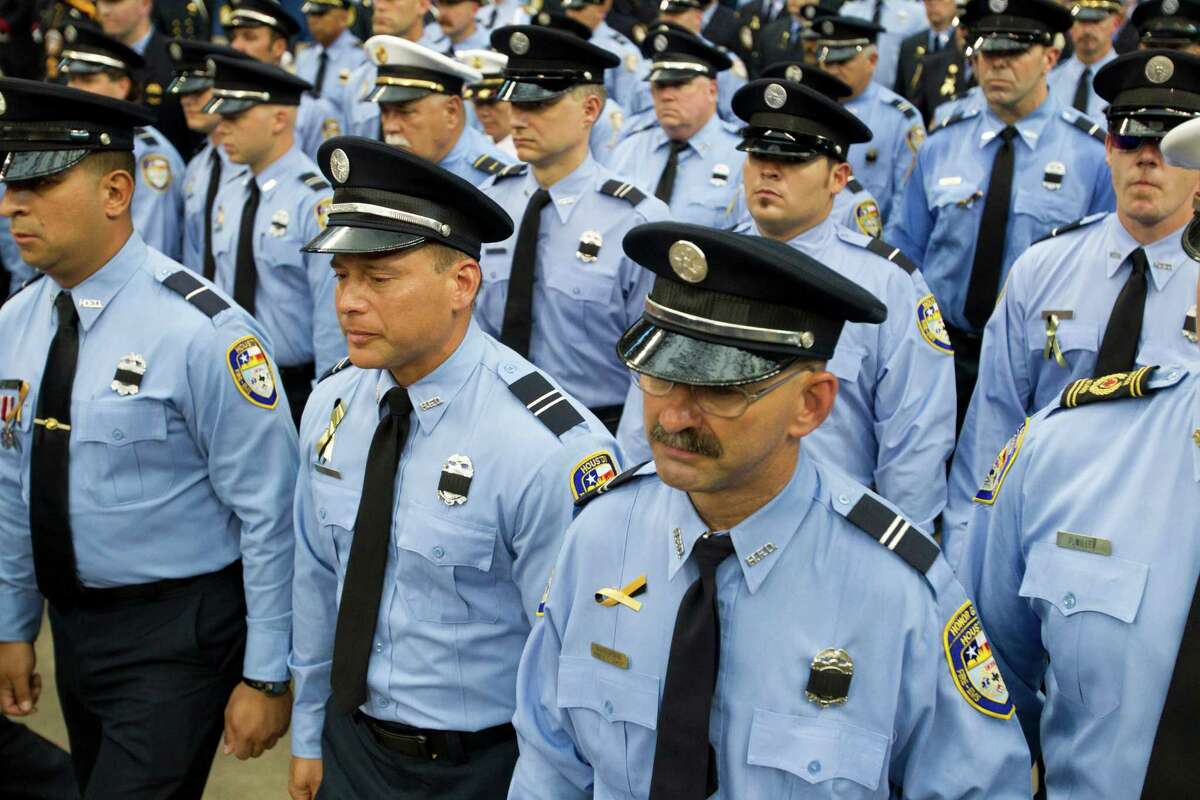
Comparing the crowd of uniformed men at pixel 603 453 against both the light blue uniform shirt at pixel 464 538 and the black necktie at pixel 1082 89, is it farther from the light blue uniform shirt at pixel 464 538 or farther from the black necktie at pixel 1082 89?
the black necktie at pixel 1082 89

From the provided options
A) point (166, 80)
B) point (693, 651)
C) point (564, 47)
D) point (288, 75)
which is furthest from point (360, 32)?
point (693, 651)

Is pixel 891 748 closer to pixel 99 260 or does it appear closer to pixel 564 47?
pixel 99 260

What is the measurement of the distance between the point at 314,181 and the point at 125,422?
284 centimetres

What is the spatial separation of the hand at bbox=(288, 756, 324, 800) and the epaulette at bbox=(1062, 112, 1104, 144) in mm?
→ 4379

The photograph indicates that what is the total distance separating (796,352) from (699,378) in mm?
169

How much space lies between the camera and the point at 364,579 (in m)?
2.75

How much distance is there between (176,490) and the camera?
10.6ft

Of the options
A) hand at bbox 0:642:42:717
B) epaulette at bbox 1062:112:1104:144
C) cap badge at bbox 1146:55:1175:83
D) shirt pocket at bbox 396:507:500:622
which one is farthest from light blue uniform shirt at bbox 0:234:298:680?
epaulette at bbox 1062:112:1104:144

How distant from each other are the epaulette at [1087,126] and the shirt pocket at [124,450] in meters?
4.27

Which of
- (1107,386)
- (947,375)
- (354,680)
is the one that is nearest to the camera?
(1107,386)

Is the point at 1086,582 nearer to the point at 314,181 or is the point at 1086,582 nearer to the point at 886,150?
the point at 314,181

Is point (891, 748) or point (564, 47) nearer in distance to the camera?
point (891, 748)

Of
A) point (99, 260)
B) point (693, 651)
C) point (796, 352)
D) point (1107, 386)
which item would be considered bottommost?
point (99, 260)

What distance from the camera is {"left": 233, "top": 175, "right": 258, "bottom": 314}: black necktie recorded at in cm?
565
